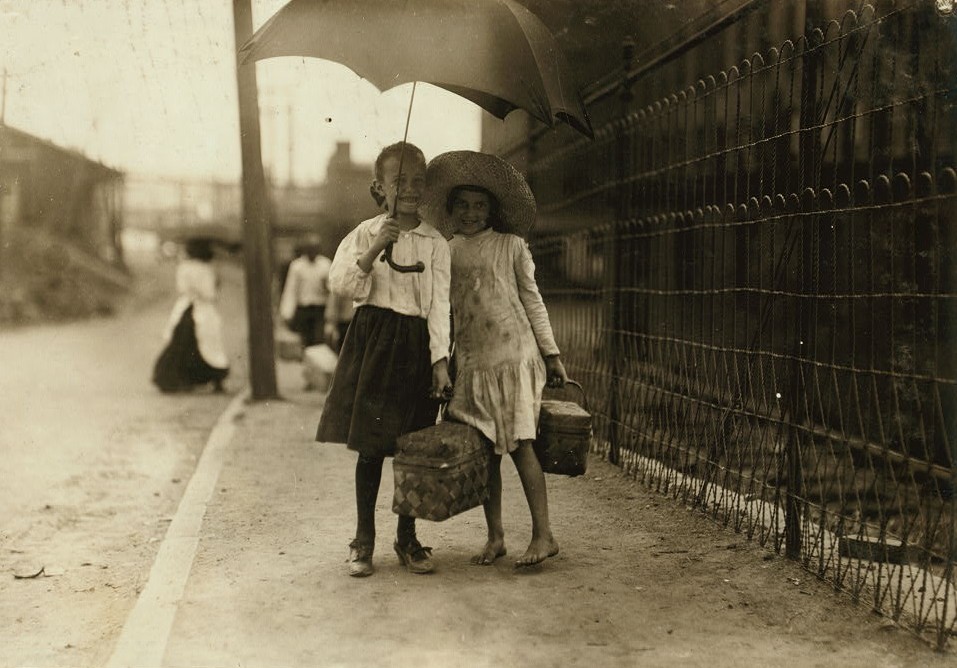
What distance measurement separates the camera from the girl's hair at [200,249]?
14.2m

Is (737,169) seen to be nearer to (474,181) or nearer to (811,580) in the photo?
(474,181)

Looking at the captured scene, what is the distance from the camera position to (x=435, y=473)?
4656 mm

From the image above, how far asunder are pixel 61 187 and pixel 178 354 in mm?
29634

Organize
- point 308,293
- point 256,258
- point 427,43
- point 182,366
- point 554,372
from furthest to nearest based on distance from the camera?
1. point 308,293
2. point 182,366
3. point 256,258
4. point 554,372
5. point 427,43

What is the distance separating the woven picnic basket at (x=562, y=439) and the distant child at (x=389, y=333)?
22.5 inches

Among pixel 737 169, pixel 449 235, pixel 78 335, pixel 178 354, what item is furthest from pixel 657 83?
pixel 78 335

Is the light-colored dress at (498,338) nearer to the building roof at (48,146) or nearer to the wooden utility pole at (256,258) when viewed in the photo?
the wooden utility pole at (256,258)

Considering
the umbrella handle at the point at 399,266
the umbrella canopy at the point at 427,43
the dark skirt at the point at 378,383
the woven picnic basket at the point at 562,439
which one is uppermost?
the umbrella canopy at the point at 427,43

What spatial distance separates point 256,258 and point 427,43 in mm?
8018

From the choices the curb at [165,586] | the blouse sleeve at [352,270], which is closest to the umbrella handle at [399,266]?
the blouse sleeve at [352,270]

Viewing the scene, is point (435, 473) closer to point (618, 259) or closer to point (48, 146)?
point (618, 259)

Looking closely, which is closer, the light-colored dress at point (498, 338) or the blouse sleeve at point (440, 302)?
the blouse sleeve at point (440, 302)

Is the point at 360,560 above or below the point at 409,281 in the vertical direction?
below

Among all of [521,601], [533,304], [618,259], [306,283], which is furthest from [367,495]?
[306,283]
